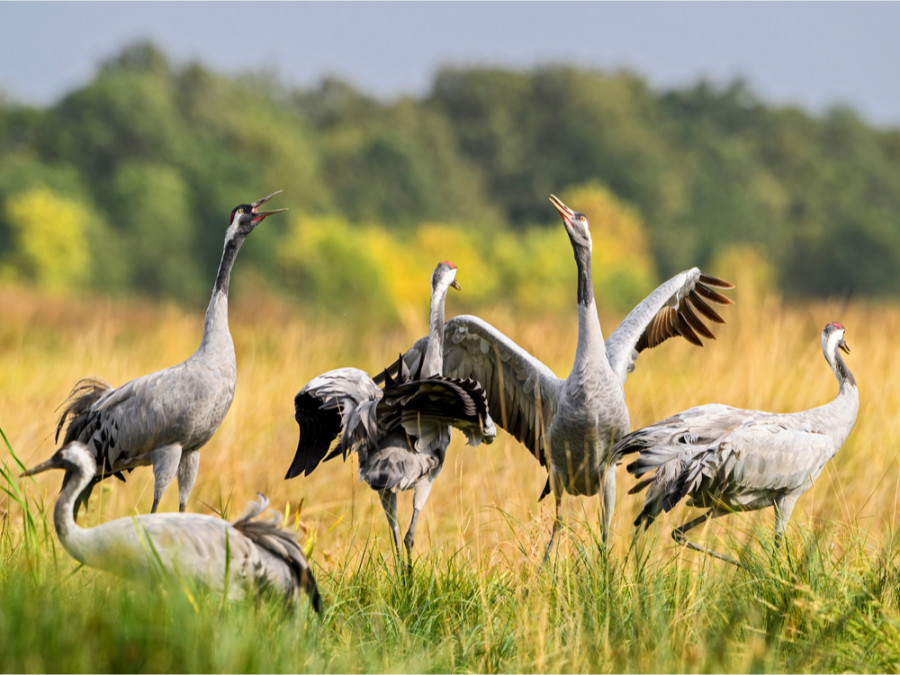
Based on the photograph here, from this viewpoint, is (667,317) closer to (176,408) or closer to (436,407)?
(436,407)

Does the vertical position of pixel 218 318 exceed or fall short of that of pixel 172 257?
it falls short

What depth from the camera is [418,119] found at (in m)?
54.3

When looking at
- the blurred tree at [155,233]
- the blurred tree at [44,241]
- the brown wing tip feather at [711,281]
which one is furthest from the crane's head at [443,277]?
the blurred tree at [155,233]

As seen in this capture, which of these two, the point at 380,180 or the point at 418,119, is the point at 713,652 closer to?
the point at 380,180

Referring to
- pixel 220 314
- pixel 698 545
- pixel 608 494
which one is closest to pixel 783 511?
pixel 698 545

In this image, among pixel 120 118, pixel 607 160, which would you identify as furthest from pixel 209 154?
pixel 607 160

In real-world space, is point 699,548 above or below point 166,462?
below

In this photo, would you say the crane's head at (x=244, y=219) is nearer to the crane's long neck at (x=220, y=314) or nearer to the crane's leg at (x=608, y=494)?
the crane's long neck at (x=220, y=314)

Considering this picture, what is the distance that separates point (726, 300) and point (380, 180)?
41.5m

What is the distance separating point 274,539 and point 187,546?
0.93 ft

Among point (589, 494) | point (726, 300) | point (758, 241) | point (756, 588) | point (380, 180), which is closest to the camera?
point (756, 588)

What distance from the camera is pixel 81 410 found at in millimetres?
5141

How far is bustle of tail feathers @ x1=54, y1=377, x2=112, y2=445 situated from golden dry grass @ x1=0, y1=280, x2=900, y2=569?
330 mm

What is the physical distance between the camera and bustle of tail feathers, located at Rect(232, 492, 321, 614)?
3457 mm
